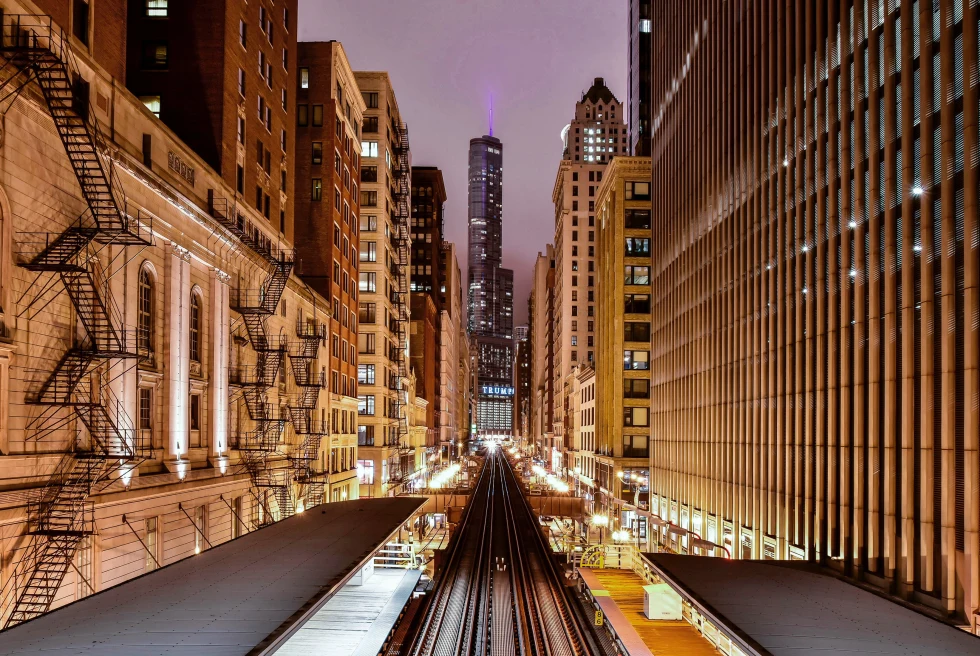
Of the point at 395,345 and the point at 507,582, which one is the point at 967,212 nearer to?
the point at 507,582

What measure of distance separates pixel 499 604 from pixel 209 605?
30.2 metres

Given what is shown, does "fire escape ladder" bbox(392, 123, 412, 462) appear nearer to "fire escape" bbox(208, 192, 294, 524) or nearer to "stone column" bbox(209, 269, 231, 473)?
"fire escape" bbox(208, 192, 294, 524)

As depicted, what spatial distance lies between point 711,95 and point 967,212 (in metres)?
33.2

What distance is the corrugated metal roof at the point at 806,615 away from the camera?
16797mm

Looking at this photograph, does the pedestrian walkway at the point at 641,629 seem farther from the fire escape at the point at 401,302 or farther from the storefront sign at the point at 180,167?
the fire escape at the point at 401,302

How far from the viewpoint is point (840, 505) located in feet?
109

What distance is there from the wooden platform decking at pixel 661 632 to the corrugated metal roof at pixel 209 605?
36.9 feet

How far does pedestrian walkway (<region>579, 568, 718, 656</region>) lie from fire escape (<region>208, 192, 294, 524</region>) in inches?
753

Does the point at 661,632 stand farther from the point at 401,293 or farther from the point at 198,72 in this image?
the point at 401,293

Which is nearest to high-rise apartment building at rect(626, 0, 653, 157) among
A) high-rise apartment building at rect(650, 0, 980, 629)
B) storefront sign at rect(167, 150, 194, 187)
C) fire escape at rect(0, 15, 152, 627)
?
high-rise apartment building at rect(650, 0, 980, 629)

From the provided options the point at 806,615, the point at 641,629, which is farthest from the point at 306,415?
the point at 806,615

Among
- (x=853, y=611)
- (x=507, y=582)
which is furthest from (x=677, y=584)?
(x=507, y=582)

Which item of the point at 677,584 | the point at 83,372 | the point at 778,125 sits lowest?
the point at 677,584

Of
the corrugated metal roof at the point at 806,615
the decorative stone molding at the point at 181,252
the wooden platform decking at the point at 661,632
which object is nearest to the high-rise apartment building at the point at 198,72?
the decorative stone molding at the point at 181,252
